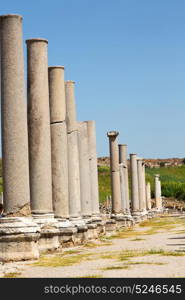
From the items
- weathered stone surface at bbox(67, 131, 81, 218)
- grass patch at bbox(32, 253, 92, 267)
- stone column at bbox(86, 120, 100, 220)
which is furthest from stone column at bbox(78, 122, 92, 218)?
grass patch at bbox(32, 253, 92, 267)

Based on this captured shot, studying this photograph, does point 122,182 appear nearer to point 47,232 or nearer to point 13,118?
point 47,232

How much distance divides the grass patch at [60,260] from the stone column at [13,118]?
1.51 metres

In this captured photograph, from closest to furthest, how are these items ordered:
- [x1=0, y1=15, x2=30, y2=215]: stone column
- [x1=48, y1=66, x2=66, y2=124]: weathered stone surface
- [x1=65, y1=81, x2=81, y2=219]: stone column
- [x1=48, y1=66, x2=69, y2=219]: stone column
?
[x1=0, y1=15, x2=30, y2=215]: stone column, [x1=48, y1=66, x2=69, y2=219]: stone column, [x1=48, y1=66, x2=66, y2=124]: weathered stone surface, [x1=65, y1=81, x2=81, y2=219]: stone column

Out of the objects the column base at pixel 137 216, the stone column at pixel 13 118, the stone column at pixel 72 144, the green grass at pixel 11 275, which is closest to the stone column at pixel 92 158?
the stone column at pixel 72 144

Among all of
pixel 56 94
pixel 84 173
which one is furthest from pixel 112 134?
pixel 56 94

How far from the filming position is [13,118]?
57.8 ft

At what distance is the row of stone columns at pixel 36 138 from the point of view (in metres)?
17.5

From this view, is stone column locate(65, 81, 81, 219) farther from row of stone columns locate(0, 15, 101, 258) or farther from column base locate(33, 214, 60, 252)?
column base locate(33, 214, 60, 252)

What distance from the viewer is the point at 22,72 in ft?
59.1

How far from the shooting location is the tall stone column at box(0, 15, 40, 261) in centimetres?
1700

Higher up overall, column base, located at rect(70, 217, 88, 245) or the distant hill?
the distant hill

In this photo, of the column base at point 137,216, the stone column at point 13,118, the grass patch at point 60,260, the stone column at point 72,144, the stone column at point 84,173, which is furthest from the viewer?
the column base at point 137,216

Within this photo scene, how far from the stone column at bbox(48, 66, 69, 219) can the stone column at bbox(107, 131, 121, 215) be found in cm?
1538

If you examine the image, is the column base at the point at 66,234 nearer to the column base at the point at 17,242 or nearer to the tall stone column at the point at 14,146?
the tall stone column at the point at 14,146
